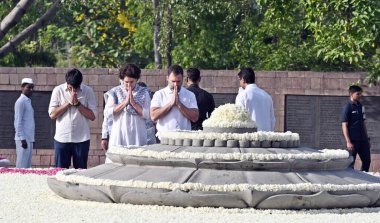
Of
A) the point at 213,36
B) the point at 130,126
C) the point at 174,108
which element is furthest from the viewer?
the point at 213,36

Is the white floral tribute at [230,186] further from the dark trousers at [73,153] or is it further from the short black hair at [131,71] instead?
the dark trousers at [73,153]

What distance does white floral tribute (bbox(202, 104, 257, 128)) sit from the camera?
10406 mm

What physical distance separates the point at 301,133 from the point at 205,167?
38.9 ft

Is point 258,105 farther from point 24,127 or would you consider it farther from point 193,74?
point 24,127

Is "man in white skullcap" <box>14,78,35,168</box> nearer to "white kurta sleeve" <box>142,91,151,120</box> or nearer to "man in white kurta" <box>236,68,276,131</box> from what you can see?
"man in white kurta" <box>236,68,276,131</box>

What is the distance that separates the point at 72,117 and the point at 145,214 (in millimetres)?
4707

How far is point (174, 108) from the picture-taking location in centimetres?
1236

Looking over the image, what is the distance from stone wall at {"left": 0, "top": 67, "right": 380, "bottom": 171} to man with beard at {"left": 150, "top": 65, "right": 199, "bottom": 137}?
8996 mm

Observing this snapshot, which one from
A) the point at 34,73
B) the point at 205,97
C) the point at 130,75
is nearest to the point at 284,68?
the point at 34,73

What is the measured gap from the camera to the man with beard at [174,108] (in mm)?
12297

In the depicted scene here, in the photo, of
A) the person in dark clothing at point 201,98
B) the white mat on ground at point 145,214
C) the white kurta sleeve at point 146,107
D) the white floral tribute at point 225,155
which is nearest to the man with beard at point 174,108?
the white kurta sleeve at point 146,107

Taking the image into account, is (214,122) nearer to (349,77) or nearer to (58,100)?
(58,100)

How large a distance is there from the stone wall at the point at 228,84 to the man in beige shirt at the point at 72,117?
774 cm

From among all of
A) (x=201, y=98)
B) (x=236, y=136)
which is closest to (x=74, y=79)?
(x=201, y=98)
